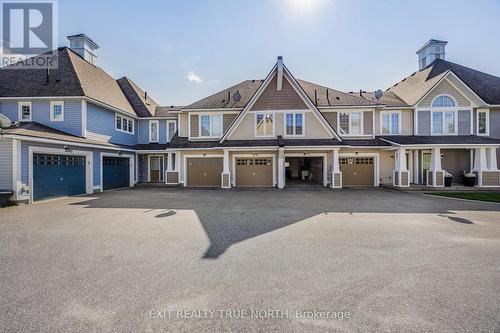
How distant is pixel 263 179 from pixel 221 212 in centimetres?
886

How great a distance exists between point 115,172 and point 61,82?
6.73 m

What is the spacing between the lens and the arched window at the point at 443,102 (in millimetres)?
17547

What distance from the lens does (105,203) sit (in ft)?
37.0

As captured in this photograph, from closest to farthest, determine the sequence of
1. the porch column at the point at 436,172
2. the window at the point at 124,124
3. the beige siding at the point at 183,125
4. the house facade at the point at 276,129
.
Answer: the house facade at the point at 276,129 → the porch column at the point at 436,172 → the window at the point at 124,124 → the beige siding at the point at 183,125

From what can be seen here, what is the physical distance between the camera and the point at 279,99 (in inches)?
669

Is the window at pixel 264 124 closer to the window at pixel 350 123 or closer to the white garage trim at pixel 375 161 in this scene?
the window at pixel 350 123

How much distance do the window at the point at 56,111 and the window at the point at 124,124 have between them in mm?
3781

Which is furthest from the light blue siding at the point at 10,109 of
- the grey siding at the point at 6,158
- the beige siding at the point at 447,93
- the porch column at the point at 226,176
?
the beige siding at the point at 447,93

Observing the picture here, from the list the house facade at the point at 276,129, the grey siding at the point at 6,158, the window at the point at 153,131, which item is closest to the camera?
the grey siding at the point at 6,158

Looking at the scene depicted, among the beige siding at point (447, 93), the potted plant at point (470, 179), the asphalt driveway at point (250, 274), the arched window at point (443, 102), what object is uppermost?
the beige siding at point (447, 93)

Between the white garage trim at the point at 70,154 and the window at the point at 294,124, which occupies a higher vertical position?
the window at the point at 294,124

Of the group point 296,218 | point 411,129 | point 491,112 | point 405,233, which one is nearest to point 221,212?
point 296,218

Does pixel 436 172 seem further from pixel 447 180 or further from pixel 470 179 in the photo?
pixel 470 179

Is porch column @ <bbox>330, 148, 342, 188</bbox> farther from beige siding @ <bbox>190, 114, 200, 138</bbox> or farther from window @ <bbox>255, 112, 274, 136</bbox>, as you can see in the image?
beige siding @ <bbox>190, 114, 200, 138</bbox>
